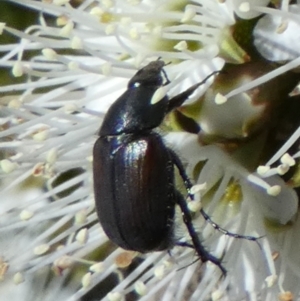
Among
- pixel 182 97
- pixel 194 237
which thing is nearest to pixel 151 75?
pixel 182 97

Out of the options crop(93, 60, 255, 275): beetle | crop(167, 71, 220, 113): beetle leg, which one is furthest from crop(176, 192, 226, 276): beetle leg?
crop(167, 71, 220, 113): beetle leg

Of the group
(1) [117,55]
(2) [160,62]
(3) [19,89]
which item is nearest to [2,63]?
(3) [19,89]

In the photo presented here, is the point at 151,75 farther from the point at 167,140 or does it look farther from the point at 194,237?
the point at 194,237

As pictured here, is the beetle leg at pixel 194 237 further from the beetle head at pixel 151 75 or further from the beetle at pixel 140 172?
the beetle head at pixel 151 75

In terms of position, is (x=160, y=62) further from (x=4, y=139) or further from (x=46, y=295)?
(x=46, y=295)

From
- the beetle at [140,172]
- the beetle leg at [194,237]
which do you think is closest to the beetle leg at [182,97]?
the beetle at [140,172]

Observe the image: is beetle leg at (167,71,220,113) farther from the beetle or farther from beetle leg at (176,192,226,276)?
beetle leg at (176,192,226,276)
